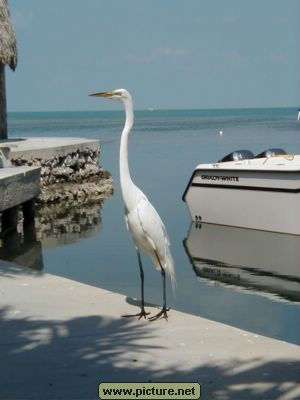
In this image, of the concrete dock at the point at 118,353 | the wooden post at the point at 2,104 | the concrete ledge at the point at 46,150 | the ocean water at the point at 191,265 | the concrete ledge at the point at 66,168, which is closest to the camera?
the concrete dock at the point at 118,353

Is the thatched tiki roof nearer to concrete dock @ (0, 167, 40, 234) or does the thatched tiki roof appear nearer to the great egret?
concrete dock @ (0, 167, 40, 234)

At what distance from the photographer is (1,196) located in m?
12.4

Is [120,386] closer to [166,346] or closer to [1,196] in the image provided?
[166,346]

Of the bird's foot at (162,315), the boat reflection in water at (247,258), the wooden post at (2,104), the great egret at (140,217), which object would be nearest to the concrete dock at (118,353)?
the bird's foot at (162,315)

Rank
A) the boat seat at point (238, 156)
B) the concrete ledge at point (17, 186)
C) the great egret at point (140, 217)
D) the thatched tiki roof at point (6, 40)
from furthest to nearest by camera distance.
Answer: the thatched tiki roof at point (6, 40)
the boat seat at point (238, 156)
the concrete ledge at point (17, 186)
the great egret at point (140, 217)

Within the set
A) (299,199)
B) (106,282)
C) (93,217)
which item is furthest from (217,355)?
(93,217)

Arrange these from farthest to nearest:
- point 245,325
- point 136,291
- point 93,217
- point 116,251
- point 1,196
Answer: point 93,217, point 116,251, point 1,196, point 136,291, point 245,325

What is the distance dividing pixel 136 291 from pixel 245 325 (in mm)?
2009

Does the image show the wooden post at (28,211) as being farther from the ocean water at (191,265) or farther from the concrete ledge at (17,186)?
the concrete ledge at (17,186)

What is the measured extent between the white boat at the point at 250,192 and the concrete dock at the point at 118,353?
730cm

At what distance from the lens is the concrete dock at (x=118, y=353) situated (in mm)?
4785

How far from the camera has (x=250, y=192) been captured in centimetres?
1450

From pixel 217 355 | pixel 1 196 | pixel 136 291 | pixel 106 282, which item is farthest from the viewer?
pixel 1 196

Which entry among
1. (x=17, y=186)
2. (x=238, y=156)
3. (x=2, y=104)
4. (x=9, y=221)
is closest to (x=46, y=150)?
(x=2, y=104)
